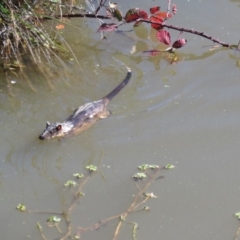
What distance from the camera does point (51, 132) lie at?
4.86m

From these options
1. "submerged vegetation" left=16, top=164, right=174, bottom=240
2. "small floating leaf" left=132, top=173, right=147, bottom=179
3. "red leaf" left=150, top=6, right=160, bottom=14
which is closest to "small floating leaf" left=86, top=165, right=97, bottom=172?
"submerged vegetation" left=16, top=164, right=174, bottom=240

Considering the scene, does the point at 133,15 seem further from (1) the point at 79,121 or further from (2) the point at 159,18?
(1) the point at 79,121

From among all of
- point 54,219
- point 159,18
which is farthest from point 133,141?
point 159,18

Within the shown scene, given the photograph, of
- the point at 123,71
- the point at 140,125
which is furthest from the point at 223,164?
the point at 123,71

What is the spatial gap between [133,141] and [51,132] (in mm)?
689

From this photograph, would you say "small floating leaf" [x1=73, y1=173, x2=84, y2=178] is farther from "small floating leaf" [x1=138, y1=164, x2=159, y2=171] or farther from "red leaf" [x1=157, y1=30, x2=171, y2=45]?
"red leaf" [x1=157, y1=30, x2=171, y2=45]

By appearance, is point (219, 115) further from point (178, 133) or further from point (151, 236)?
point (151, 236)

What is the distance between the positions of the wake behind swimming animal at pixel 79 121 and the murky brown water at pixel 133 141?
0.25 ft

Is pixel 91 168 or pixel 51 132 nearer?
pixel 91 168

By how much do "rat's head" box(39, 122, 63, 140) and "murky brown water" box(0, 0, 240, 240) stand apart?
0.22 feet

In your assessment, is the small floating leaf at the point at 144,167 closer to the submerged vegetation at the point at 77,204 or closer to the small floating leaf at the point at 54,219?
the submerged vegetation at the point at 77,204

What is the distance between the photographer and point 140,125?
4.98 metres

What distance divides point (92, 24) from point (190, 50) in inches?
47.3

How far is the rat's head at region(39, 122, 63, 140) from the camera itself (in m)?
4.84
